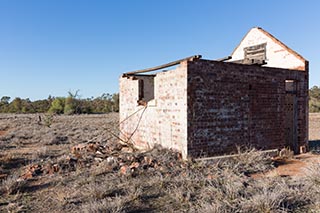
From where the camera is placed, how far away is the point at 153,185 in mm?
5605

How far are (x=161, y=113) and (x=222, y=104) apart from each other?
2039 millimetres

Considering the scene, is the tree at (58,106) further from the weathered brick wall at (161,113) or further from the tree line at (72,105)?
the weathered brick wall at (161,113)

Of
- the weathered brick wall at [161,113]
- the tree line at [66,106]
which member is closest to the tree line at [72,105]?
the tree line at [66,106]

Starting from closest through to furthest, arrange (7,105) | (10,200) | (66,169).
Answer: (10,200)
(66,169)
(7,105)

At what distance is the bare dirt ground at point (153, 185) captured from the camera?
14.3 ft

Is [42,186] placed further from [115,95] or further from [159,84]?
[115,95]

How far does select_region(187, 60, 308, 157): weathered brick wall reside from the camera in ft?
24.1

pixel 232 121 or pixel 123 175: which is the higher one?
pixel 232 121

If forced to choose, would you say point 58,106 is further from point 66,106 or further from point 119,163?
point 119,163

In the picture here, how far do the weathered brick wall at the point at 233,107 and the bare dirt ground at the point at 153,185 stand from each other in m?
0.70

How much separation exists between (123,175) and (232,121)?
3.92 meters

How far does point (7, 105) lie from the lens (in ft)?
178

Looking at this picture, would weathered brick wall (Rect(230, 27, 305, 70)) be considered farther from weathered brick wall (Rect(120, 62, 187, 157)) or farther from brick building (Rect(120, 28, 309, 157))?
weathered brick wall (Rect(120, 62, 187, 157))

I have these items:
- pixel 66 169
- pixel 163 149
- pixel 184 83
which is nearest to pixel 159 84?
pixel 184 83
